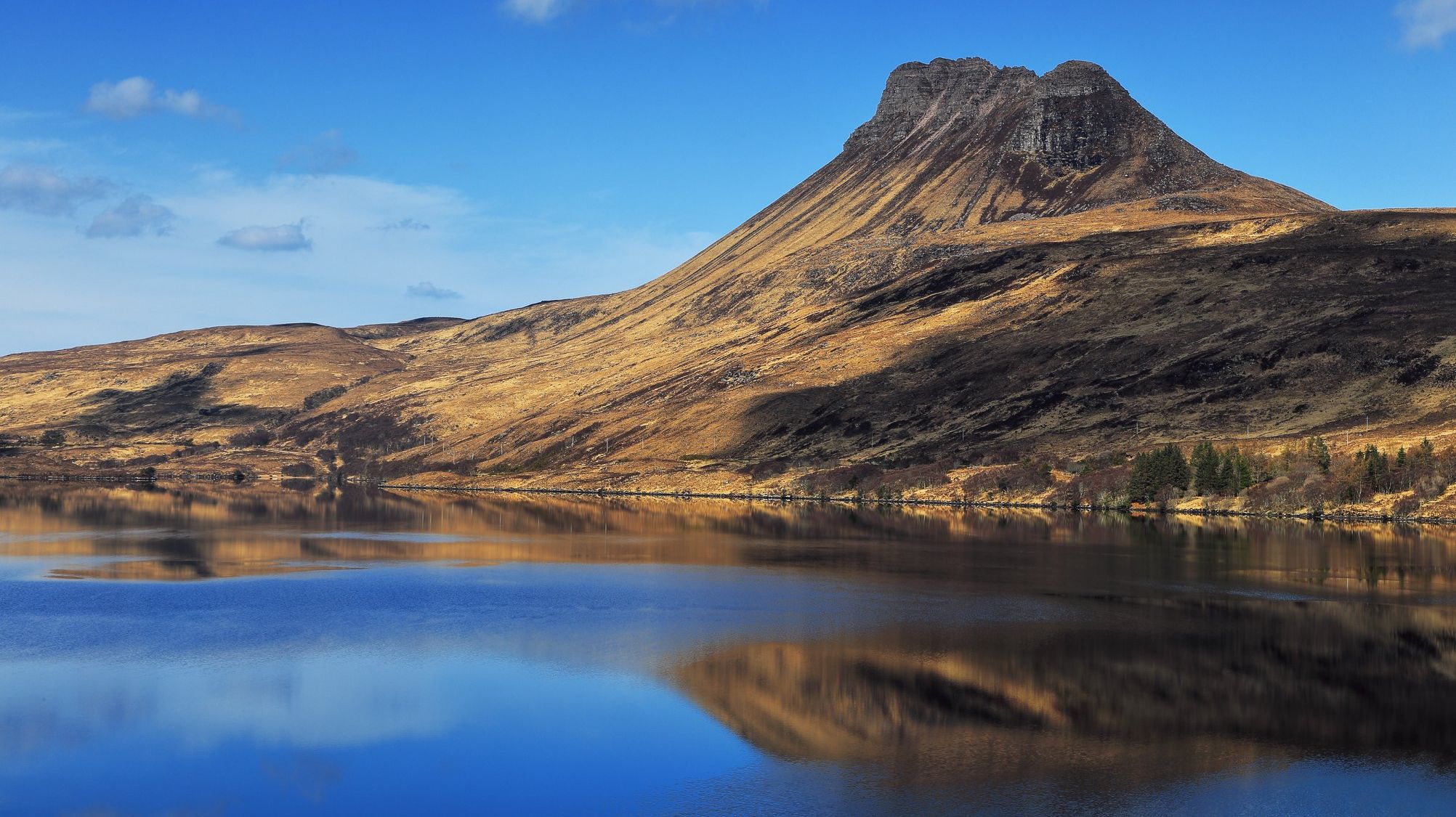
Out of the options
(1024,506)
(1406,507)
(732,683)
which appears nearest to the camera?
(732,683)

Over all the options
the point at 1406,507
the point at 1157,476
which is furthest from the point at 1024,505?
the point at 1406,507

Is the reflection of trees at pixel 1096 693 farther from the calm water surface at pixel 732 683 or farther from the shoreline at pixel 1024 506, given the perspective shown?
the shoreline at pixel 1024 506

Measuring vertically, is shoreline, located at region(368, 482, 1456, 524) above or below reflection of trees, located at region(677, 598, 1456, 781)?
above

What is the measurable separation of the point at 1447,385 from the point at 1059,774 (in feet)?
516

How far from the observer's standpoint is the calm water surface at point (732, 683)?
31.2m

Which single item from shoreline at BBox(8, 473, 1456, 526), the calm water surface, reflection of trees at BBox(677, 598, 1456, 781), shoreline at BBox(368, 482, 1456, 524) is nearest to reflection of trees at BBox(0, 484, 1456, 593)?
the calm water surface

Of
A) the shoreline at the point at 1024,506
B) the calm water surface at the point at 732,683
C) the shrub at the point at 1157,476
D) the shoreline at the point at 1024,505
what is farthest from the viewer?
the shrub at the point at 1157,476

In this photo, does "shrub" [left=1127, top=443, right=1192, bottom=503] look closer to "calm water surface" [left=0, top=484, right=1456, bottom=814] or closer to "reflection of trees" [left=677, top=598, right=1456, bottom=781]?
"calm water surface" [left=0, top=484, right=1456, bottom=814]

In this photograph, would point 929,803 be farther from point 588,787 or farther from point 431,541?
point 431,541

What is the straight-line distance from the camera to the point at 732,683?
1693 inches

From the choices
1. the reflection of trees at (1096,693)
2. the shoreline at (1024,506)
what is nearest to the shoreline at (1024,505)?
the shoreline at (1024,506)

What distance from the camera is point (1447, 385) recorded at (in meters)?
164

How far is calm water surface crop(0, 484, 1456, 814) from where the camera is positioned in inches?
1230

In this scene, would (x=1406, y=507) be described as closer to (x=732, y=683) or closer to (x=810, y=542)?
(x=810, y=542)
